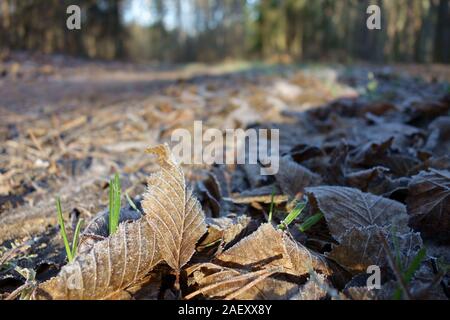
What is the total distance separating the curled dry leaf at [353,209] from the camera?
116 centimetres

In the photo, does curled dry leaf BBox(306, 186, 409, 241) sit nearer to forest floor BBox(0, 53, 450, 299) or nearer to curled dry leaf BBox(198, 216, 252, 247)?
forest floor BBox(0, 53, 450, 299)

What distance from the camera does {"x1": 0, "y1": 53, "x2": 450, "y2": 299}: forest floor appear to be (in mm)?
1018

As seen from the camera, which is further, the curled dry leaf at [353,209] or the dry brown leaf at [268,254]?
the curled dry leaf at [353,209]

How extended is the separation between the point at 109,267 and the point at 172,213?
200 mm

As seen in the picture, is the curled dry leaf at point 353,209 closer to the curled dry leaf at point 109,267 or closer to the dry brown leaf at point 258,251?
the dry brown leaf at point 258,251

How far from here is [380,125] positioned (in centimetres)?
267

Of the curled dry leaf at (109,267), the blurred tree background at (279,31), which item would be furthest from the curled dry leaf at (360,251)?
the blurred tree background at (279,31)
